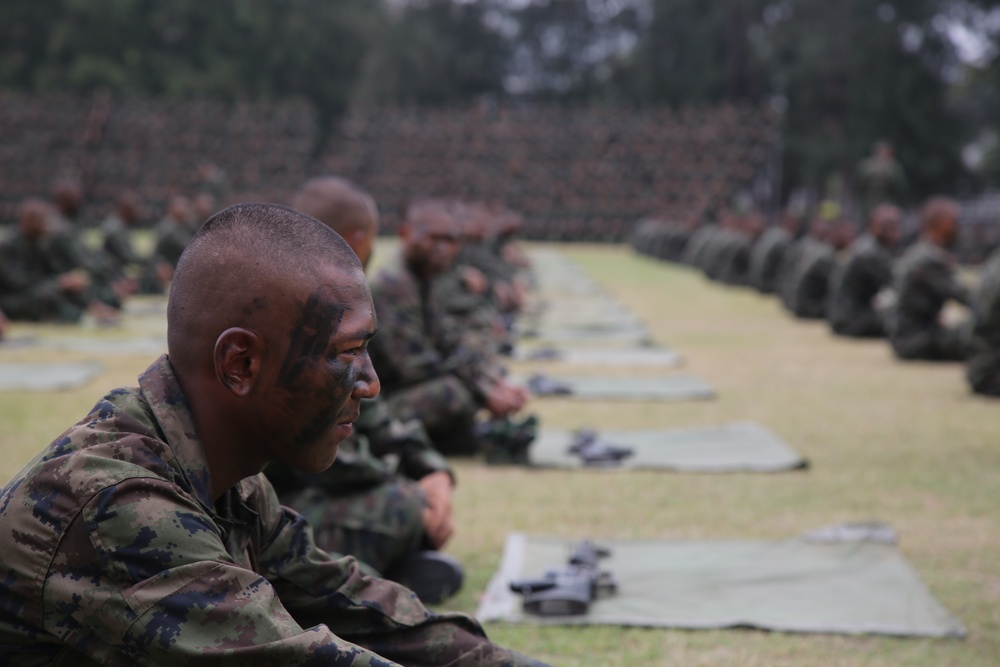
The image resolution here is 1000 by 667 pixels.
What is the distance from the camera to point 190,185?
3253cm

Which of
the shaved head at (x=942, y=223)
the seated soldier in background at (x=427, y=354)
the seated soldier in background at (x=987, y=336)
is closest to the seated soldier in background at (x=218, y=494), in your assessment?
the seated soldier in background at (x=427, y=354)

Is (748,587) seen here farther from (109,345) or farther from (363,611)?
(109,345)

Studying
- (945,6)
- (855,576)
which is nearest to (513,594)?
(855,576)

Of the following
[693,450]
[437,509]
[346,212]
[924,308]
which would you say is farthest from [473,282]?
[437,509]

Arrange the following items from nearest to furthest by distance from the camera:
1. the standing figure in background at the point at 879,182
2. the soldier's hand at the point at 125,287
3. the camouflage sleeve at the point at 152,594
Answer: the camouflage sleeve at the point at 152,594 → the soldier's hand at the point at 125,287 → the standing figure in background at the point at 879,182

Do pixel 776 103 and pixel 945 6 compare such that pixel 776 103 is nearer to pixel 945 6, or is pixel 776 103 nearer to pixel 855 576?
pixel 945 6

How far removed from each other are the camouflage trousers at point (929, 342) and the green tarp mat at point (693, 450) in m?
3.65

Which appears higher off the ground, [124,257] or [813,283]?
[813,283]

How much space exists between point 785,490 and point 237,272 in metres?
4.14

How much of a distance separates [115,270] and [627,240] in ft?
70.2

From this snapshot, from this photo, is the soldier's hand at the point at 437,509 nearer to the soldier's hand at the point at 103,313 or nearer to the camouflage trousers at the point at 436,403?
the camouflage trousers at the point at 436,403

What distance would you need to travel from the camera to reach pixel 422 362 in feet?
18.7

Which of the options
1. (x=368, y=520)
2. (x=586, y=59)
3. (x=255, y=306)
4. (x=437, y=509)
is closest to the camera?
(x=255, y=306)

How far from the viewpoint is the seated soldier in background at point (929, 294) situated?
948 centimetres
